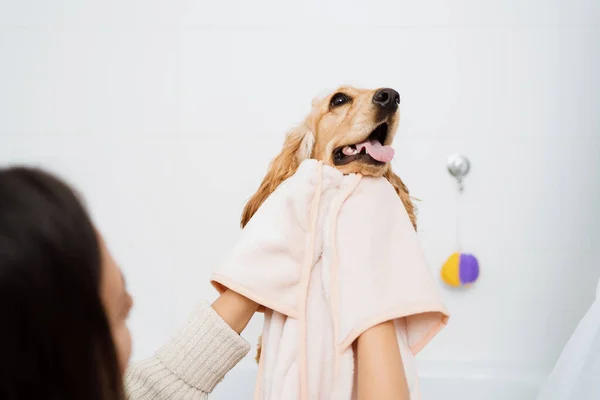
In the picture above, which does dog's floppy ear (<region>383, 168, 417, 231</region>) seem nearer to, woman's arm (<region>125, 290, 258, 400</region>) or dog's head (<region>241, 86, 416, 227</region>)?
dog's head (<region>241, 86, 416, 227</region>)

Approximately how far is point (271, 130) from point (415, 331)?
72 cm

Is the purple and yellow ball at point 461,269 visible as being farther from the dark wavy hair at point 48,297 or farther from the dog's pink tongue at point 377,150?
→ the dark wavy hair at point 48,297

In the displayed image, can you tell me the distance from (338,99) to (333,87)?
40cm

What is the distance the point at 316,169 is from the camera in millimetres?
847

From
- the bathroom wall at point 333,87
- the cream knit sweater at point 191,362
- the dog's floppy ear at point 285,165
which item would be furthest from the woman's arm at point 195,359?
the bathroom wall at point 333,87

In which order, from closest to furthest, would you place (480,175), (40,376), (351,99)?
(40,376)
(351,99)
(480,175)

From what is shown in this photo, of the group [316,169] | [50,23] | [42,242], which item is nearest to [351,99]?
[316,169]

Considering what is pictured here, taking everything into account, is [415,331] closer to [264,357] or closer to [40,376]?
[264,357]

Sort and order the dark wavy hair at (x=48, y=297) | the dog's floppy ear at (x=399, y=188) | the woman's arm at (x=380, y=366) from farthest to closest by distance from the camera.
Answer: the dog's floppy ear at (x=399, y=188) → the woman's arm at (x=380, y=366) → the dark wavy hair at (x=48, y=297)

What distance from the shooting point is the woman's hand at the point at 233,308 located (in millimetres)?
793

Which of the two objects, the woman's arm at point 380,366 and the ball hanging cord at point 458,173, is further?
the ball hanging cord at point 458,173

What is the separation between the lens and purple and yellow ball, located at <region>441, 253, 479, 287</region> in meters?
1.30

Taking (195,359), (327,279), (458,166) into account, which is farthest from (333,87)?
(195,359)

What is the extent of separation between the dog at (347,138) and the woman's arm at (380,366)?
0.82 feet
